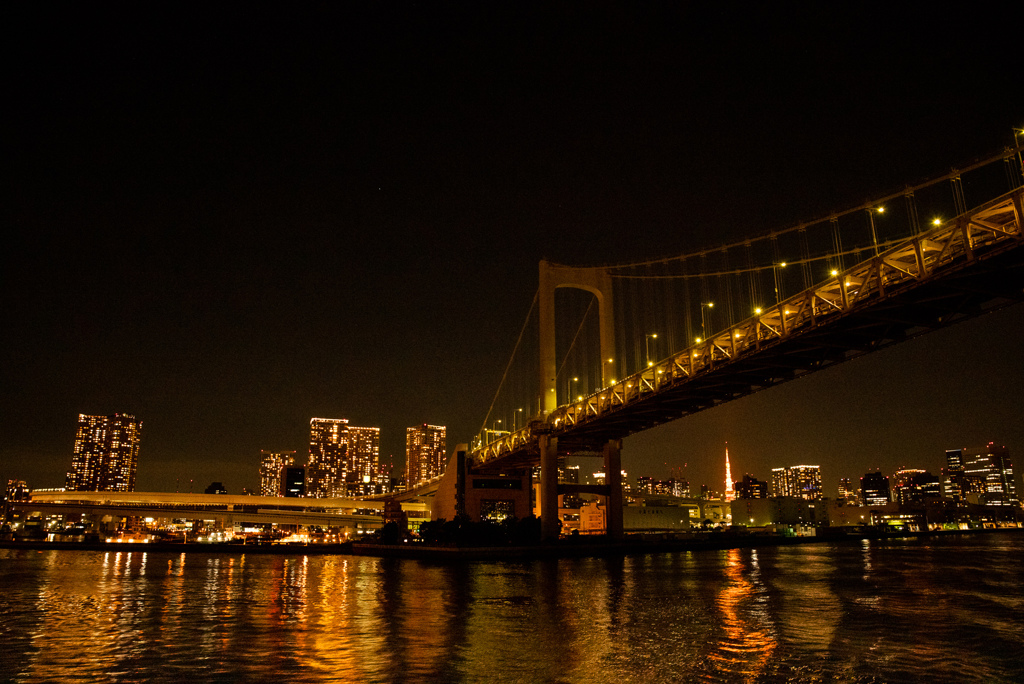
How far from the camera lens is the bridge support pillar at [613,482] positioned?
5603 cm

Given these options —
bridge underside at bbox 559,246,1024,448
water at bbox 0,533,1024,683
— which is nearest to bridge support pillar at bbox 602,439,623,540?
bridge underside at bbox 559,246,1024,448

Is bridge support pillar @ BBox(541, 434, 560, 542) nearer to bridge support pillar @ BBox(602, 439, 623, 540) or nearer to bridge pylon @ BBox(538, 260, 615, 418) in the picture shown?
bridge pylon @ BBox(538, 260, 615, 418)

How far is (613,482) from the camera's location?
56531 mm

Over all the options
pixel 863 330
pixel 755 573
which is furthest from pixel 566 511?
pixel 863 330

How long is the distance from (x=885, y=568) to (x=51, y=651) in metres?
39.6

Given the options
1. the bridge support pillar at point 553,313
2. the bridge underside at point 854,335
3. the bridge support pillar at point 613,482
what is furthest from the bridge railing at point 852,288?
the bridge support pillar at point 613,482

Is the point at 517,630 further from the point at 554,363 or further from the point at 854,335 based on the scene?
the point at 554,363

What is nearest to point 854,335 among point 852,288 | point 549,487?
point 852,288

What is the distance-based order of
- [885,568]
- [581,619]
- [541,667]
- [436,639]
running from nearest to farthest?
[541,667], [436,639], [581,619], [885,568]

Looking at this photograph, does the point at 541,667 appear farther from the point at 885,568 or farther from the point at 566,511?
the point at 566,511

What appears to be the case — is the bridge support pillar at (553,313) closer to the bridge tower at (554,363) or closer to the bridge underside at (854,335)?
the bridge tower at (554,363)

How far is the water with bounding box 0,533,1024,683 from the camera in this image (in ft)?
42.4

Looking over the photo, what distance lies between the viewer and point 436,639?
16.1 m

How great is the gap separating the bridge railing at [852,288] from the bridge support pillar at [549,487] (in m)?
10.0
